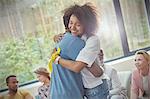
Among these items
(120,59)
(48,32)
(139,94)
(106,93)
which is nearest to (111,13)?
(120,59)

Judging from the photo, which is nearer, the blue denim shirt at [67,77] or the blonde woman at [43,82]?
the blue denim shirt at [67,77]

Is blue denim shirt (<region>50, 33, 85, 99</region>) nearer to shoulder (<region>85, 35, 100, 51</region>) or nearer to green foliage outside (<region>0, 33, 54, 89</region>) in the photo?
shoulder (<region>85, 35, 100, 51</region>)

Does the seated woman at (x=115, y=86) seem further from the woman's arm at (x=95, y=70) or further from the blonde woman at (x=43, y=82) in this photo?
the woman's arm at (x=95, y=70)

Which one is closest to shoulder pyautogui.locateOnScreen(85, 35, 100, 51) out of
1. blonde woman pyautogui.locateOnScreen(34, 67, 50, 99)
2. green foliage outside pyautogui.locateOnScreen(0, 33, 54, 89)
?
blonde woman pyautogui.locateOnScreen(34, 67, 50, 99)

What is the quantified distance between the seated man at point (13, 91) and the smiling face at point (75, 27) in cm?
178

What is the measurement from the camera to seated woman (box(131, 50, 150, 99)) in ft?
9.13

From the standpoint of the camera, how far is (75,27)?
1.53 metres

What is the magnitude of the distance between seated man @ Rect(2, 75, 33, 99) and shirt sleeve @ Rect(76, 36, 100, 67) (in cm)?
180

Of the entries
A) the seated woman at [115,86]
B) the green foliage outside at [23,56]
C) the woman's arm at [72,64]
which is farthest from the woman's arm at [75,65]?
the green foliage outside at [23,56]

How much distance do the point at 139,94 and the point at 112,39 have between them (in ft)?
4.25

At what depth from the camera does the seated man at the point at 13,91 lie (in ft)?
10.2

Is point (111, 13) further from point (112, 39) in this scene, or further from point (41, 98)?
point (41, 98)

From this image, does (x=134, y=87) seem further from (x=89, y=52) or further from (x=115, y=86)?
(x=89, y=52)

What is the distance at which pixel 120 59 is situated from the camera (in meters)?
3.93
